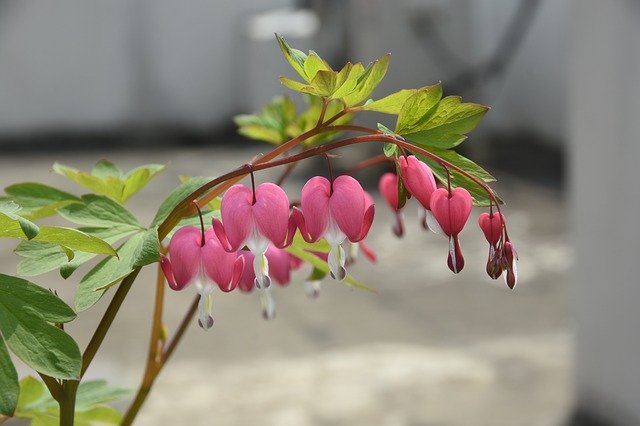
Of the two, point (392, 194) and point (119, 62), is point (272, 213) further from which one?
point (119, 62)

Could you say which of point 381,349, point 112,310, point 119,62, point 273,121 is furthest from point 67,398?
point 119,62

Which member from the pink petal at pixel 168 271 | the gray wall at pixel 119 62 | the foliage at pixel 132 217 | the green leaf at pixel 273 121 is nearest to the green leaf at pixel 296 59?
the foliage at pixel 132 217

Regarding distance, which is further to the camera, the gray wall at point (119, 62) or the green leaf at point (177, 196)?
the gray wall at point (119, 62)

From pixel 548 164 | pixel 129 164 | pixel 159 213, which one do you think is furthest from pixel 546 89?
pixel 159 213

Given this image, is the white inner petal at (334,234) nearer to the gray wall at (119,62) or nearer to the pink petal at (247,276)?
the pink petal at (247,276)

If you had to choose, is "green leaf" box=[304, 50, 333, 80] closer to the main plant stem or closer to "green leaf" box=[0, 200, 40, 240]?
the main plant stem

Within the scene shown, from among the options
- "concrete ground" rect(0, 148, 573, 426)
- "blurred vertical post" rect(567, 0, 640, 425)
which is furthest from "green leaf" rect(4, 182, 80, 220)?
"concrete ground" rect(0, 148, 573, 426)
